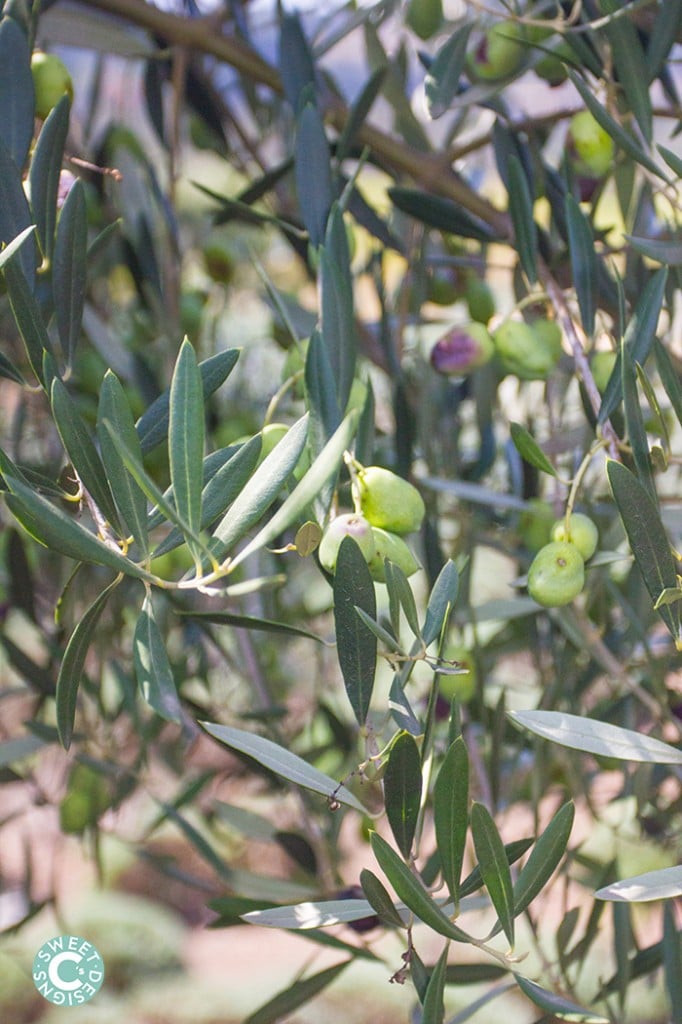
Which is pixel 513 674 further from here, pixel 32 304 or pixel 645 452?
pixel 32 304

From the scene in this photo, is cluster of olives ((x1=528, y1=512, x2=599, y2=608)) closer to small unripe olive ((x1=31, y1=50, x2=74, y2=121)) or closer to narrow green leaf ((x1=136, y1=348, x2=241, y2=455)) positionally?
narrow green leaf ((x1=136, y1=348, x2=241, y2=455))

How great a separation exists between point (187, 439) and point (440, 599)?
14 centimetres

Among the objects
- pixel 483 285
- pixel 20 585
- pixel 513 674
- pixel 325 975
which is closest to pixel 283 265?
pixel 513 674

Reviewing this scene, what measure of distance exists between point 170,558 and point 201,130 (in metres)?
0.57

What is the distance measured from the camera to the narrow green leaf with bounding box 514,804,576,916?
449 millimetres

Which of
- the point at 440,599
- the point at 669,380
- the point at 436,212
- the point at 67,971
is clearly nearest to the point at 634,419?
the point at 669,380

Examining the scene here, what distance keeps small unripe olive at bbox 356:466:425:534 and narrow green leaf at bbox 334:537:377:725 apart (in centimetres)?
7

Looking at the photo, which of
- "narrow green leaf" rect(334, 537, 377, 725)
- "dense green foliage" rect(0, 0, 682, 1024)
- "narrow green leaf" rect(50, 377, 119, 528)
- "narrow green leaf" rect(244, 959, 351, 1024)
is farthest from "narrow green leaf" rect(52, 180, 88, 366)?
"narrow green leaf" rect(244, 959, 351, 1024)

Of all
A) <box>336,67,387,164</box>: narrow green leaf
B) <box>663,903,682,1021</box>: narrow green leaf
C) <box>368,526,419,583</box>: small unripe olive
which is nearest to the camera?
<box>368,526,419,583</box>: small unripe olive

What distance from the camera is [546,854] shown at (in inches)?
17.8

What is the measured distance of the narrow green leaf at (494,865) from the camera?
16.8 inches

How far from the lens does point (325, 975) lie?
28.6 inches

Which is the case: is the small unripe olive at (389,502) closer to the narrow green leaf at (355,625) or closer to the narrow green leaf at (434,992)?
the narrow green leaf at (355,625)

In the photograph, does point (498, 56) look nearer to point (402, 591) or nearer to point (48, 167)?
point (48, 167)
